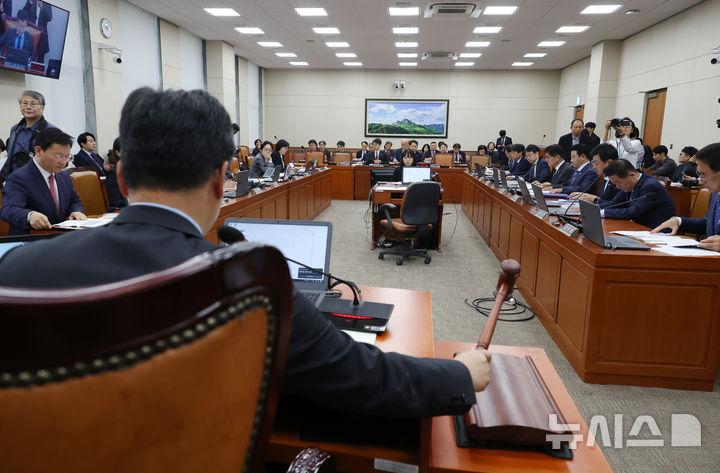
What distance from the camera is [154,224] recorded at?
0.68 metres

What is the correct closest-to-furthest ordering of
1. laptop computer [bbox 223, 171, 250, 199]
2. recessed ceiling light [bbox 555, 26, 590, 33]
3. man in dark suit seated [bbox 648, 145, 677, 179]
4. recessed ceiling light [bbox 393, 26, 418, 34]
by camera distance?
laptop computer [bbox 223, 171, 250, 199] < man in dark suit seated [bbox 648, 145, 677, 179] < recessed ceiling light [bbox 555, 26, 590, 33] < recessed ceiling light [bbox 393, 26, 418, 34]

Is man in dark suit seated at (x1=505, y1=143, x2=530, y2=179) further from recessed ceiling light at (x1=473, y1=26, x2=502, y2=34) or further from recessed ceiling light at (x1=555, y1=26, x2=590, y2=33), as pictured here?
recessed ceiling light at (x1=555, y1=26, x2=590, y2=33)

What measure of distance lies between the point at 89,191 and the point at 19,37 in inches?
125

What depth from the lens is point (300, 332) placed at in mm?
707

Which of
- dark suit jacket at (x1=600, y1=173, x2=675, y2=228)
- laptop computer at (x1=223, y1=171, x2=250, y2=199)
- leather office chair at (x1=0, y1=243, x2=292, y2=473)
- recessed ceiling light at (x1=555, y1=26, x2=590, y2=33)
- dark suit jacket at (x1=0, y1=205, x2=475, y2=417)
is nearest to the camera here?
leather office chair at (x1=0, y1=243, x2=292, y2=473)

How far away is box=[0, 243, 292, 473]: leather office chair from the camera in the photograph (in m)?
0.37

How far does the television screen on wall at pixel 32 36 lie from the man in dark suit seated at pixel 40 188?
345 cm

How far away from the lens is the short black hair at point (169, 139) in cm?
74

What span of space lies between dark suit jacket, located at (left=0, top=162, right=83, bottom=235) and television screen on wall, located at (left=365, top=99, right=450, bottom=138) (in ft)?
40.4

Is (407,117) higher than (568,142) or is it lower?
higher

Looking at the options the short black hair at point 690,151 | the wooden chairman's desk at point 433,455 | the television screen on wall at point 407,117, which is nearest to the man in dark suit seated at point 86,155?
the wooden chairman's desk at point 433,455

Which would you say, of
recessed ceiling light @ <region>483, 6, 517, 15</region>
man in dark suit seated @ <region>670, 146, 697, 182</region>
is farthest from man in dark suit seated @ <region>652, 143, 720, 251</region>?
recessed ceiling light @ <region>483, 6, 517, 15</region>

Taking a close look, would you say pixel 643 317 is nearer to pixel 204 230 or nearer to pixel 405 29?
pixel 204 230

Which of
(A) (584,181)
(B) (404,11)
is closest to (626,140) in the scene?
(A) (584,181)
